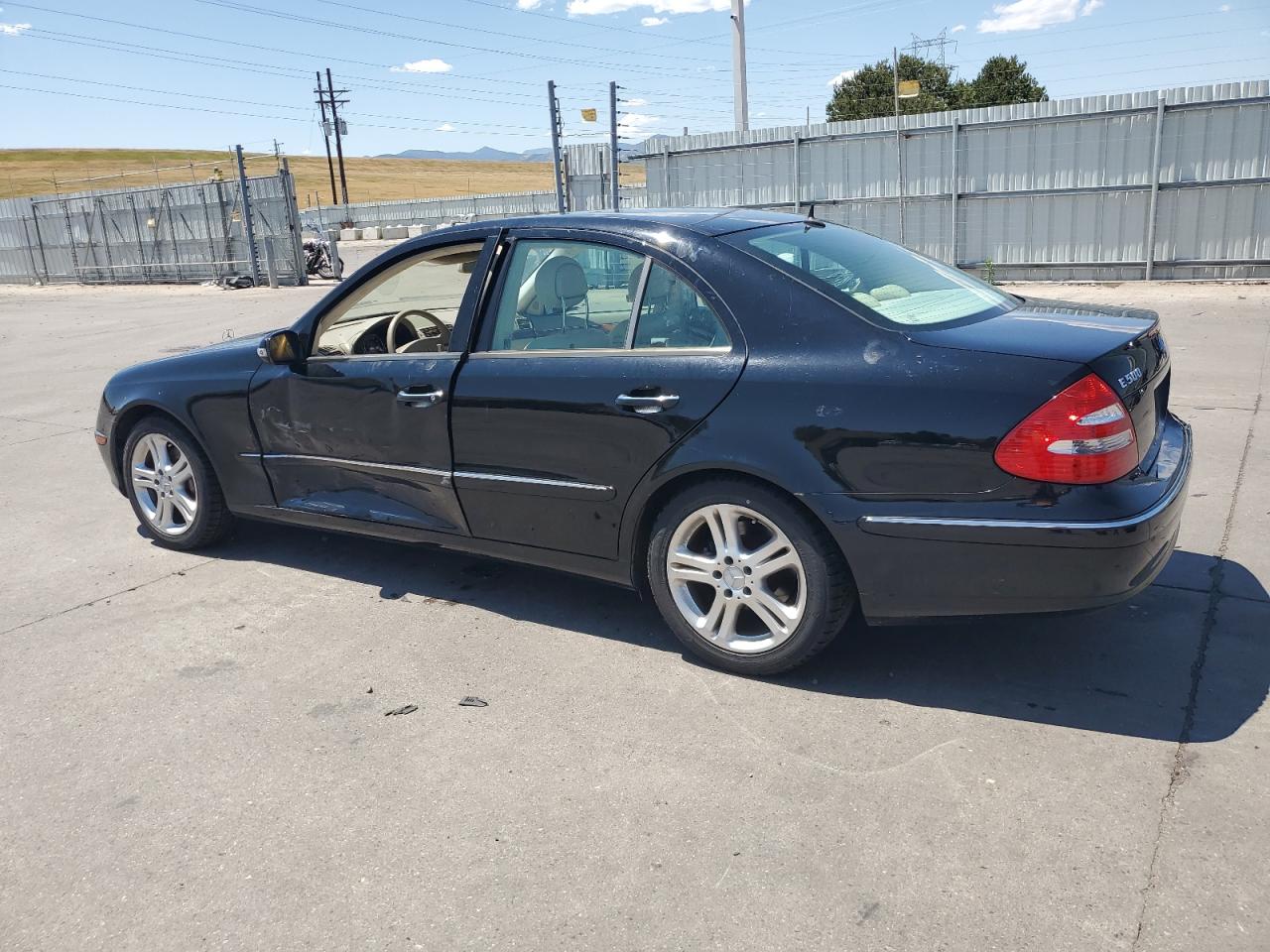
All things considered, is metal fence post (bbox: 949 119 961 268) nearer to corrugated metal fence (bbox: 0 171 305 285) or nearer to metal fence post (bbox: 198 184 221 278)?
corrugated metal fence (bbox: 0 171 305 285)

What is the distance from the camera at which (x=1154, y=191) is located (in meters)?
16.5

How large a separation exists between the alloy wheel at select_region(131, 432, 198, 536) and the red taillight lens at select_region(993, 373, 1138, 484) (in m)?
3.94

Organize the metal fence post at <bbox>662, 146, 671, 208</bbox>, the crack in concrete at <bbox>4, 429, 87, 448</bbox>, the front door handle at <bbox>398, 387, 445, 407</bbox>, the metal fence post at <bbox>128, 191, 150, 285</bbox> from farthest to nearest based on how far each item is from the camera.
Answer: the metal fence post at <bbox>128, 191, 150, 285</bbox>
the metal fence post at <bbox>662, 146, 671, 208</bbox>
the crack in concrete at <bbox>4, 429, 87, 448</bbox>
the front door handle at <bbox>398, 387, 445, 407</bbox>

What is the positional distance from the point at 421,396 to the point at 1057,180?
1575 cm

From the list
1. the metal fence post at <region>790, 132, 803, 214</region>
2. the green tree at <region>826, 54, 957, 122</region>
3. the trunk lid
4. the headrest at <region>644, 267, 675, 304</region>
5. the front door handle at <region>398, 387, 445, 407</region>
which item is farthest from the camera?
the green tree at <region>826, 54, 957, 122</region>

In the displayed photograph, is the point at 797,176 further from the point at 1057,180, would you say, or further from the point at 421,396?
the point at 421,396

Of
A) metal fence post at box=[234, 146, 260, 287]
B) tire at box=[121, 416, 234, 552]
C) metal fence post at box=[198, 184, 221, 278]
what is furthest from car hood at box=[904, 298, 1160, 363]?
metal fence post at box=[198, 184, 221, 278]

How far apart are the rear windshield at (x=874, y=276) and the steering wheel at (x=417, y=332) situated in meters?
1.57

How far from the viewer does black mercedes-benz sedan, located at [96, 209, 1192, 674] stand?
3.16 m

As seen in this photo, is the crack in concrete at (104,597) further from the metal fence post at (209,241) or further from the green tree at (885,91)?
the green tree at (885,91)

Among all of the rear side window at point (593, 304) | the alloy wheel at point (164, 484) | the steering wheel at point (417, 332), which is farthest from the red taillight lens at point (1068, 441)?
the alloy wheel at point (164, 484)

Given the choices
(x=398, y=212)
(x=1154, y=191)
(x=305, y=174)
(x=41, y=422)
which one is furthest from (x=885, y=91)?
(x=305, y=174)

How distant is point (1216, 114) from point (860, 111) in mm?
42625

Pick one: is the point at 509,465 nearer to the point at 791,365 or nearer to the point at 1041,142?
the point at 791,365
